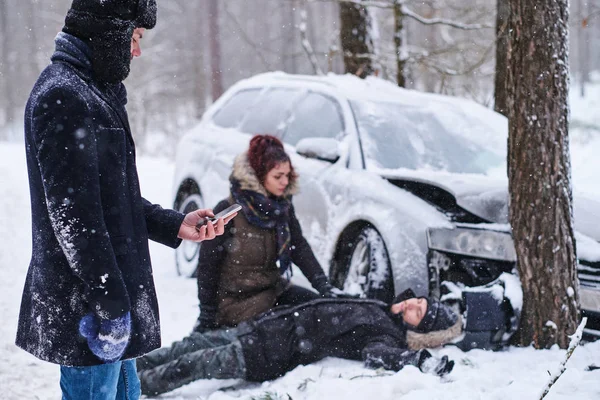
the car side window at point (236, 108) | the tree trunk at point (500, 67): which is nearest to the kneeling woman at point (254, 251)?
the car side window at point (236, 108)

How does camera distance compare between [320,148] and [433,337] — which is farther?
[320,148]

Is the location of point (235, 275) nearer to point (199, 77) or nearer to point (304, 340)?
point (304, 340)

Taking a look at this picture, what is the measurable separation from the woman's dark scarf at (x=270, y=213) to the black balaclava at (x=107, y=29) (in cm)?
212

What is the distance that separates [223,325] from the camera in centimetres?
427

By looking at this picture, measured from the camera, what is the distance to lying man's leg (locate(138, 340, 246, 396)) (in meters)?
3.69

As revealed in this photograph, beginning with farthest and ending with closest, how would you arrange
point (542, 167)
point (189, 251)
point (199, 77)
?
point (199, 77)
point (189, 251)
point (542, 167)

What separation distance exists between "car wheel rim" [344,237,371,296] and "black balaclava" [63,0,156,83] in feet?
9.15

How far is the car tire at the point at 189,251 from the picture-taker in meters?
6.67

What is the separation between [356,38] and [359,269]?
5.19 meters

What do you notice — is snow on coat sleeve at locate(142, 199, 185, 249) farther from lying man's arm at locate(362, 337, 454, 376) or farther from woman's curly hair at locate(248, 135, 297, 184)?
woman's curly hair at locate(248, 135, 297, 184)

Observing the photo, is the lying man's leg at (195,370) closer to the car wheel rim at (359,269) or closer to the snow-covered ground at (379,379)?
the snow-covered ground at (379,379)

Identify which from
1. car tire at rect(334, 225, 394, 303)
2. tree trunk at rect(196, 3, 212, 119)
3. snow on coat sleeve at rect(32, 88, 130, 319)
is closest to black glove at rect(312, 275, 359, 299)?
car tire at rect(334, 225, 394, 303)

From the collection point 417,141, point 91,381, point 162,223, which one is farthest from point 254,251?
point 91,381

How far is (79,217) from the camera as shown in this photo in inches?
77.9
